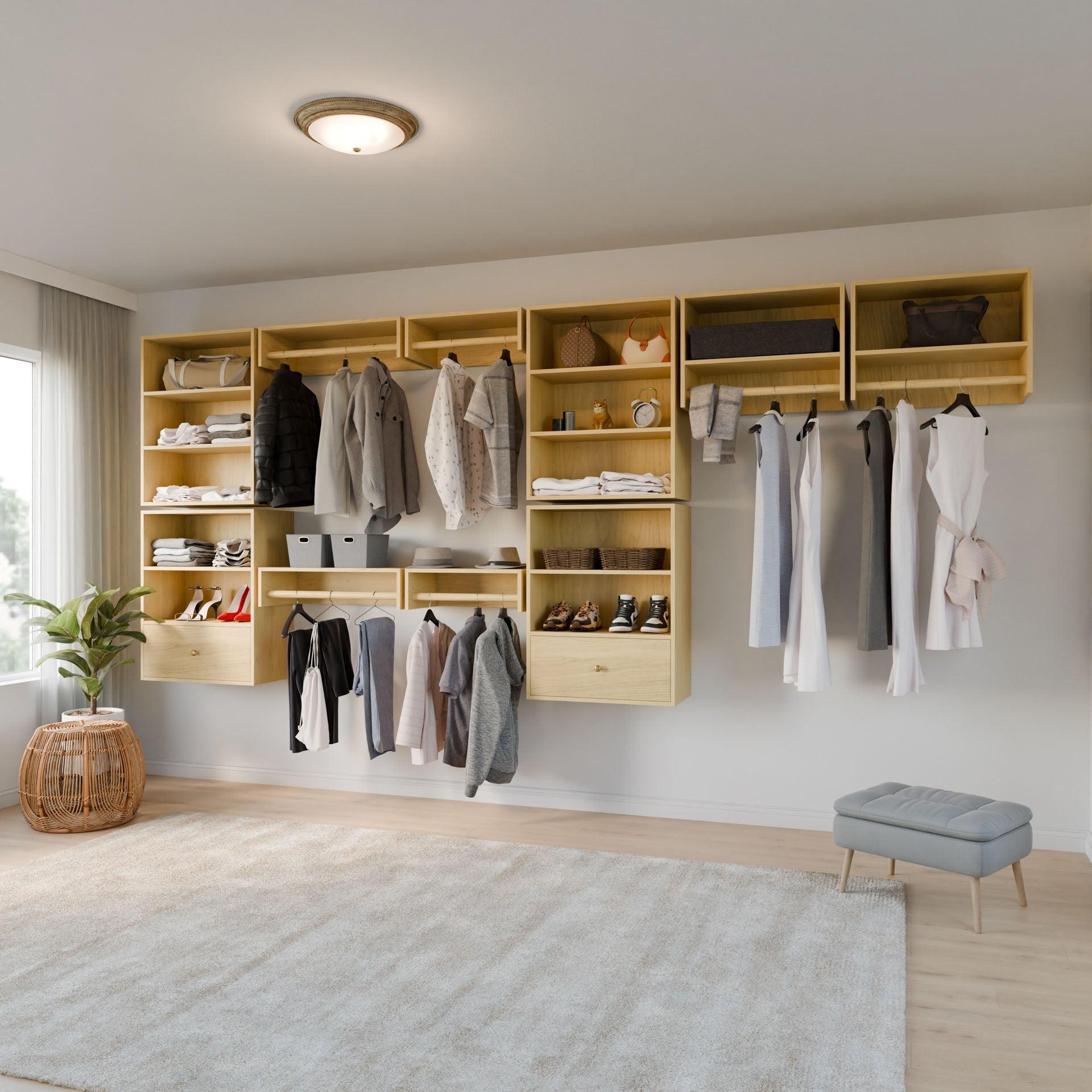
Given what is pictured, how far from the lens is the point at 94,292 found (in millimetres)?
5145

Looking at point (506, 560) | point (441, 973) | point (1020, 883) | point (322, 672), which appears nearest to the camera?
point (441, 973)

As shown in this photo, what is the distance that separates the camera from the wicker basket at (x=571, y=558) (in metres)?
4.36

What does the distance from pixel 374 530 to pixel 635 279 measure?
68.9 inches

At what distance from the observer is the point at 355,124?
124 inches

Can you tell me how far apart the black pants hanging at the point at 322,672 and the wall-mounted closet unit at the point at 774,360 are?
6.67ft

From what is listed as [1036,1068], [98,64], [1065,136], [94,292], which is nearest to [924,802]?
[1036,1068]

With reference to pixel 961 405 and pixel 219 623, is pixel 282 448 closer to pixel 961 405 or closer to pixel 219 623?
pixel 219 623

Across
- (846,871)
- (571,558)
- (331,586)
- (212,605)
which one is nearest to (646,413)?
(571,558)

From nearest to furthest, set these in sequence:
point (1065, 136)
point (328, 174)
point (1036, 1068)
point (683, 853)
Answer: point (1036, 1068) → point (1065, 136) → point (328, 174) → point (683, 853)

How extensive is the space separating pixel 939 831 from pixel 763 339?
6.71 ft

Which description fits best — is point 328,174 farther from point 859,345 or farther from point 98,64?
point 859,345

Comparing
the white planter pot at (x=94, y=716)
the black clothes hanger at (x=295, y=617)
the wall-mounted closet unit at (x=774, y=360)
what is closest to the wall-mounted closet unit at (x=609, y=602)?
the wall-mounted closet unit at (x=774, y=360)

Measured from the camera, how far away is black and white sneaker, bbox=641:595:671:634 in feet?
13.9

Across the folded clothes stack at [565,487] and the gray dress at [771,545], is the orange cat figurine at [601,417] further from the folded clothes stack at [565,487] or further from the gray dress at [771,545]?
the gray dress at [771,545]
